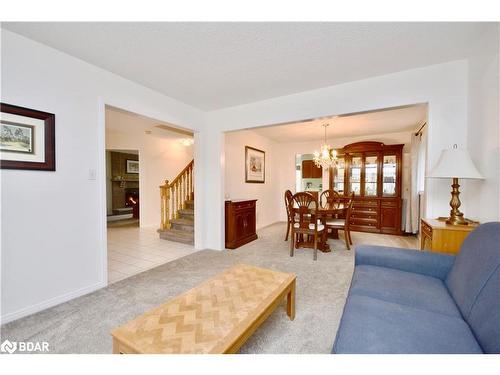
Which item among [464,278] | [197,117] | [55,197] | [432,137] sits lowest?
[464,278]

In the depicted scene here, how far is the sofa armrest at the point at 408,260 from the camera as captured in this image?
1.59 meters

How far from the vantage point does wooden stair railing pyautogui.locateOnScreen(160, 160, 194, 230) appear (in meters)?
4.86

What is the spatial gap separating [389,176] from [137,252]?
17.3 feet

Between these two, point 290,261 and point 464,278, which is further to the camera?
point 290,261

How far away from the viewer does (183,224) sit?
14.8ft

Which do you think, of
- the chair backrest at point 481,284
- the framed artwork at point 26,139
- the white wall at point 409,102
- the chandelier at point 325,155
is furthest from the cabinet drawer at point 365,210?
the framed artwork at point 26,139

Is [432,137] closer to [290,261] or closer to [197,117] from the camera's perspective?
[290,261]

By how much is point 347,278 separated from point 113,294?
253 cm

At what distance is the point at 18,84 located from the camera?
1756mm

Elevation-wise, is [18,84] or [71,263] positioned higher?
[18,84]

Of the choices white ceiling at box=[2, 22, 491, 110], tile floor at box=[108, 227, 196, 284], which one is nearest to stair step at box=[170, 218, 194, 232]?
tile floor at box=[108, 227, 196, 284]
